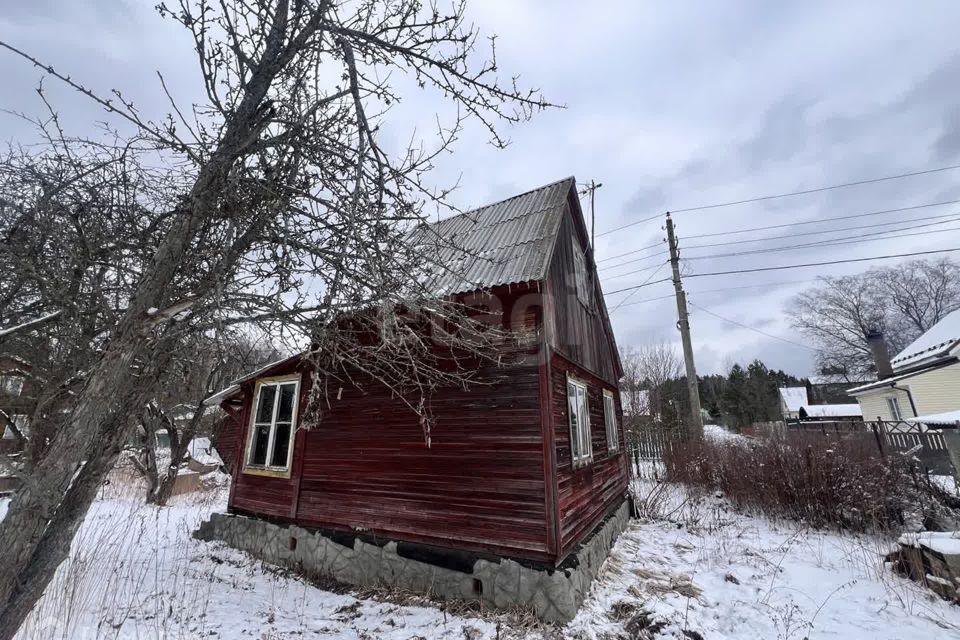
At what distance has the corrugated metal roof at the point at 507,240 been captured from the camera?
19.4ft

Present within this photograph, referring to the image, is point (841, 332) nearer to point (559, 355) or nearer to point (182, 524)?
point (559, 355)

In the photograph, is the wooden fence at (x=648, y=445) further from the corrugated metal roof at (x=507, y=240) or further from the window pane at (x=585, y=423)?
the corrugated metal roof at (x=507, y=240)

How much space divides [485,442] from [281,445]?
4.76 m

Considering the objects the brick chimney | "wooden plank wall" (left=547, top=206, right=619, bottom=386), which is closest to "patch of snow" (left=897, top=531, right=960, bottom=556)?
"wooden plank wall" (left=547, top=206, right=619, bottom=386)

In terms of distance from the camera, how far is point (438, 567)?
5.64 m

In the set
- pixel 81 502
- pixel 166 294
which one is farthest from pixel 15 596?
pixel 166 294

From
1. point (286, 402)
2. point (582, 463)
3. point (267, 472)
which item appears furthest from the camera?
point (286, 402)

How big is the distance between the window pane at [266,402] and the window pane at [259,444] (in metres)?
0.19

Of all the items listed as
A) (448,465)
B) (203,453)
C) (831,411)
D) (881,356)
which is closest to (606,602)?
(448,465)

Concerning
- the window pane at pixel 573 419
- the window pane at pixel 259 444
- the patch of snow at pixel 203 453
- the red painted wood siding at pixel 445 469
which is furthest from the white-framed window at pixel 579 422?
the patch of snow at pixel 203 453

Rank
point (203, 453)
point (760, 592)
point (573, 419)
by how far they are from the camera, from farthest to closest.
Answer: point (203, 453), point (573, 419), point (760, 592)

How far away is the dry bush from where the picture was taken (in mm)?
7512

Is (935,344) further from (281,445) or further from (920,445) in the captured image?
(281,445)

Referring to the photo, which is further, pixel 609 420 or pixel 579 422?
pixel 609 420
